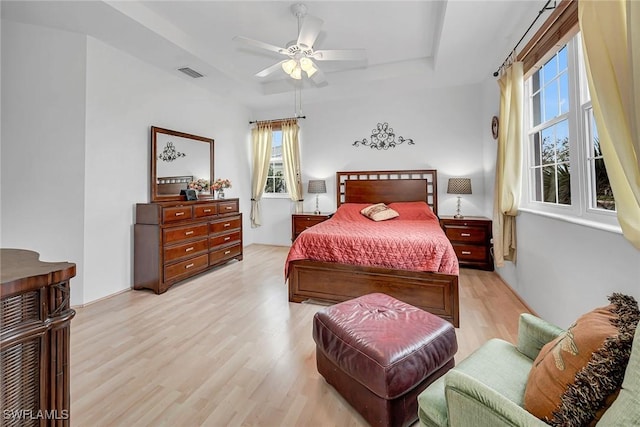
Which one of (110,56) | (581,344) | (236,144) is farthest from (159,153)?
(581,344)

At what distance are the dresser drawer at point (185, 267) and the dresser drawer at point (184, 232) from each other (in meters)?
0.30

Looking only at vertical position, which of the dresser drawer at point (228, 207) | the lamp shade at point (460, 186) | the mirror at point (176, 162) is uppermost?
the mirror at point (176, 162)

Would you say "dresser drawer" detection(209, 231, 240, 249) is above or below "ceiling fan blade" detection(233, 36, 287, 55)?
below

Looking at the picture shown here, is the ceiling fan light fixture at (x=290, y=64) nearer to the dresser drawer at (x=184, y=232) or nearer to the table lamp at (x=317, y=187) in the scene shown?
the dresser drawer at (x=184, y=232)

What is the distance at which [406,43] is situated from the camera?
361 centimetres

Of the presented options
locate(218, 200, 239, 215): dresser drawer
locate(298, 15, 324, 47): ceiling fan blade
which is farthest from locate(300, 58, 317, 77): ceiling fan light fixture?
locate(218, 200, 239, 215): dresser drawer

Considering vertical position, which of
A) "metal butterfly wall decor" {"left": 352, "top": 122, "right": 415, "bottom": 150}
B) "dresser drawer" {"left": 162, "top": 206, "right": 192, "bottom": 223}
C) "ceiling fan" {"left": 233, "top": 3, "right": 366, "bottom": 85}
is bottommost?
"dresser drawer" {"left": 162, "top": 206, "right": 192, "bottom": 223}

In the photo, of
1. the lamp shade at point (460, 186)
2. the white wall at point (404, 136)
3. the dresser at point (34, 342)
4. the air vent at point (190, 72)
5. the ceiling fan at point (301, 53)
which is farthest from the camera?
the white wall at point (404, 136)

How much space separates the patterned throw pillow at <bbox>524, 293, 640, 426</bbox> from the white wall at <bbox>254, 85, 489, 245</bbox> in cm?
404

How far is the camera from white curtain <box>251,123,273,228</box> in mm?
5699

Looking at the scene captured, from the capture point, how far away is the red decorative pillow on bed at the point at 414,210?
421cm

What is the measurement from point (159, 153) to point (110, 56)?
3.82 feet

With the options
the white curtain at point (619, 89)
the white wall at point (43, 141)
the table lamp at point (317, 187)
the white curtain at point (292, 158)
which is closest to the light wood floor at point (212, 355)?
the white wall at point (43, 141)

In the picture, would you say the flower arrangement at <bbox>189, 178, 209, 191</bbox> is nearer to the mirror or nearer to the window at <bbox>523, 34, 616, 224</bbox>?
the mirror
